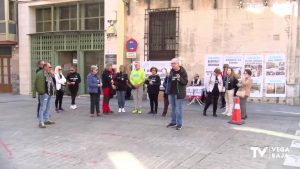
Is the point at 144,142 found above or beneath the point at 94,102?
beneath

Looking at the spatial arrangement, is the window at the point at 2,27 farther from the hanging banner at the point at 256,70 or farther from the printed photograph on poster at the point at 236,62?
the hanging banner at the point at 256,70

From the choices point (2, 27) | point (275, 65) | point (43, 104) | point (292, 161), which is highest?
point (2, 27)

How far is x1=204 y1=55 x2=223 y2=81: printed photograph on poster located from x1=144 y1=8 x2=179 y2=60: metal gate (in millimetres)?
1544

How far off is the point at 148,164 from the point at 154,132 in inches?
107

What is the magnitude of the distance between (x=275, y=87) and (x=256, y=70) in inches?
39.0

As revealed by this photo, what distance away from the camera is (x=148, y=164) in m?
6.37

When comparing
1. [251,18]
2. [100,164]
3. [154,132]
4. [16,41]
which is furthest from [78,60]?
[100,164]

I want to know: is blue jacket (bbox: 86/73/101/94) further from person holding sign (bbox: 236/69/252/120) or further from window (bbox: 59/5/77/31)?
window (bbox: 59/5/77/31)

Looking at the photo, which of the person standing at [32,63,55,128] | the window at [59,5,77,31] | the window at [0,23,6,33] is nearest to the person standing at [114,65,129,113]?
the person standing at [32,63,55,128]

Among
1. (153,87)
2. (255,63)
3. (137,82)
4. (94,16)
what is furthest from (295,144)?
(94,16)

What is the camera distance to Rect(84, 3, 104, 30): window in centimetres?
1886

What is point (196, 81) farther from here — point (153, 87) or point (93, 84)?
point (93, 84)

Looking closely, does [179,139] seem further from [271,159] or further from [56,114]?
[56,114]

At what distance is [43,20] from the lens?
20.8 metres
